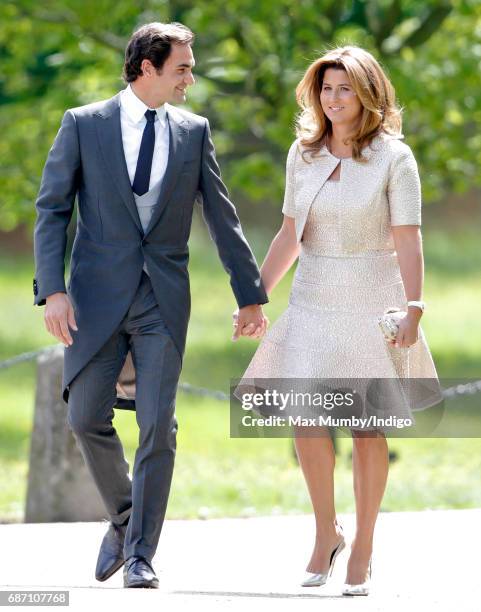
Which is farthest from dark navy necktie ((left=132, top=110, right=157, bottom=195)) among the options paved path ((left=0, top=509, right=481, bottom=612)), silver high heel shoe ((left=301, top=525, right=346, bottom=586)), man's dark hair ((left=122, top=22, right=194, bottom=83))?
silver high heel shoe ((left=301, top=525, right=346, bottom=586))

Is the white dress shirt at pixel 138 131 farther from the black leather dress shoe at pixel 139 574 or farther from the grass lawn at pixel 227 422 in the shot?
the grass lawn at pixel 227 422

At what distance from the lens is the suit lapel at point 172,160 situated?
546 cm

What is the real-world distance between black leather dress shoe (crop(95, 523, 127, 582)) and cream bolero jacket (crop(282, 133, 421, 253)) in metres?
1.33

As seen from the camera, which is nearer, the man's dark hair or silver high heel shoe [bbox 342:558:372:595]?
silver high heel shoe [bbox 342:558:372:595]

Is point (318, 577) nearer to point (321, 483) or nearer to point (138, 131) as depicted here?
point (321, 483)

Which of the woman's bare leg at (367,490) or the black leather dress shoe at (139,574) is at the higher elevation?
the woman's bare leg at (367,490)

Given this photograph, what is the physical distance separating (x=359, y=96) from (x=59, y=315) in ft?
4.24

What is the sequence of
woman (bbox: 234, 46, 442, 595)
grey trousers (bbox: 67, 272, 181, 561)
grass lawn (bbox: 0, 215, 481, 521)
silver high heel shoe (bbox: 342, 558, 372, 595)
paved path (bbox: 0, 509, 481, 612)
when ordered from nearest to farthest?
paved path (bbox: 0, 509, 481, 612), silver high heel shoe (bbox: 342, 558, 372, 595), woman (bbox: 234, 46, 442, 595), grey trousers (bbox: 67, 272, 181, 561), grass lawn (bbox: 0, 215, 481, 521)

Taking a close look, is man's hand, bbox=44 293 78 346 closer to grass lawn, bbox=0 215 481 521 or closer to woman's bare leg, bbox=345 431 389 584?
woman's bare leg, bbox=345 431 389 584

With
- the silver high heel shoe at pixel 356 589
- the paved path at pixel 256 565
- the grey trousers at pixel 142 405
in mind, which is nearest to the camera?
the paved path at pixel 256 565

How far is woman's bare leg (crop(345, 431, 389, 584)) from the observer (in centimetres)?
534

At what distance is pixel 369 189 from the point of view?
5355 millimetres

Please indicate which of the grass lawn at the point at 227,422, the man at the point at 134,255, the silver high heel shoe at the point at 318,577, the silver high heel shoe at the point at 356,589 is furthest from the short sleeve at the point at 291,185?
the grass lawn at the point at 227,422

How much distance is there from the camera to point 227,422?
16.5 meters
